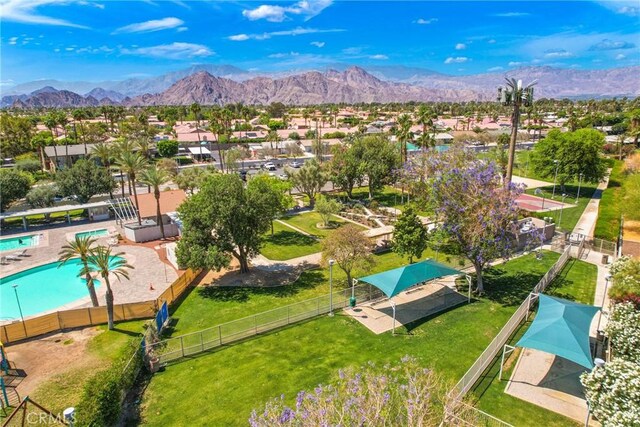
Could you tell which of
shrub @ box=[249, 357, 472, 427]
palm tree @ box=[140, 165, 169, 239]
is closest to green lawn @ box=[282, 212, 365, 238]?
palm tree @ box=[140, 165, 169, 239]

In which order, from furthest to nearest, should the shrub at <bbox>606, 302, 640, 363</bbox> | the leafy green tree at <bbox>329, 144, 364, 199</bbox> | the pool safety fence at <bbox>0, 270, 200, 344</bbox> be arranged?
1. the leafy green tree at <bbox>329, 144, 364, 199</bbox>
2. the pool safety fence at <bbox>0, 270, 200, 344</bbox>
3. the shrub at <bbox>606, 302, 640, 363</bbox>

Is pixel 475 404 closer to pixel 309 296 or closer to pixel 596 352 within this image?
pixel 596 352

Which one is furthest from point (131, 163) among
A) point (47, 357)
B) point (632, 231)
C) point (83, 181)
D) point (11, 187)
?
point (632, 231)

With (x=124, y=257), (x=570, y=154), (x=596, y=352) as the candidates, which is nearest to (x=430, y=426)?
(x=596, y=352)

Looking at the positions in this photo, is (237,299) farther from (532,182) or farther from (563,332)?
(532,182)

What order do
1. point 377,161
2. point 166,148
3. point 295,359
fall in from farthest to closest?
point 166,148
point 377,161
point 295,359

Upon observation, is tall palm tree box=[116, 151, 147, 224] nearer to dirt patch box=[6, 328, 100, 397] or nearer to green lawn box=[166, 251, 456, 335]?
green lawn box=[166, 251, 456, 335]

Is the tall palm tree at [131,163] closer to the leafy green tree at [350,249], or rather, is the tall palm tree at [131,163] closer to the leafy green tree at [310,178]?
the leafy green tree at [310,178]
